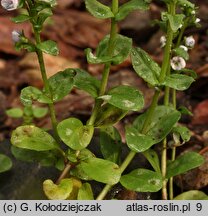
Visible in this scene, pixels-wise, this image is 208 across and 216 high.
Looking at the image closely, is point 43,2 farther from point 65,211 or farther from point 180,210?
point 180,210

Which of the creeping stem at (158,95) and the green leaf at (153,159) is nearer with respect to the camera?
the creeping stem at (158,95)

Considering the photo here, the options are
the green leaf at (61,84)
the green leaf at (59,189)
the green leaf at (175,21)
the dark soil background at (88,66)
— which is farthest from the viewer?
the dark soil background at (88,66)

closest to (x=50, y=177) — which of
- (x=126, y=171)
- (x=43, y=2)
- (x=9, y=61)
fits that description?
(x=126, y=171)

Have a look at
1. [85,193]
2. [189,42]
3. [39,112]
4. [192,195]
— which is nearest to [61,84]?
[85,193]

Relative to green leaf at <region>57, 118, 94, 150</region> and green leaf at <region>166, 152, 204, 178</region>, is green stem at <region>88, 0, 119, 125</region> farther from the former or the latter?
green leaf at <region>166, 152, 204, 178</region>

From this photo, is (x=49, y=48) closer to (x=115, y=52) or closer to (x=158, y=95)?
(x=115, y=52)

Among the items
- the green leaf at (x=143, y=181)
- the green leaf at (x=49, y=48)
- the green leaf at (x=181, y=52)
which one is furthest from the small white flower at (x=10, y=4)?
the green leaf at (x=143, y=181)

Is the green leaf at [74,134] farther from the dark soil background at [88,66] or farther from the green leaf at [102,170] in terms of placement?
the dark soil background at [88,66]
